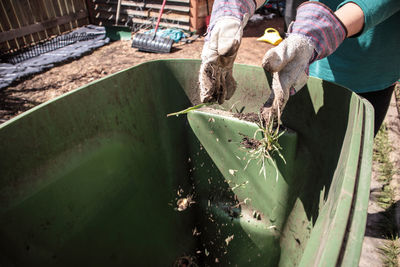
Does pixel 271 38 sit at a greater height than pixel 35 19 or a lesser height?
lesser

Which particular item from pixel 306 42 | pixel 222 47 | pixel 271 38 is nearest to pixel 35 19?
pixel 271 38

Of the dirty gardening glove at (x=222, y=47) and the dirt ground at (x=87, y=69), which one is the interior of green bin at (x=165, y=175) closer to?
the dirty gardening glove at (x=222, y=47)

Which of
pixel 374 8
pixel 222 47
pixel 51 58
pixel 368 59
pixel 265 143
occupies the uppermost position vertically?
pixel 374 8

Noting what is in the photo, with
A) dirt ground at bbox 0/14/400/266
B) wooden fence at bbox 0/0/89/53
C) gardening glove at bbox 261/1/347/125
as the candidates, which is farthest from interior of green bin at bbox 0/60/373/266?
wooden fence at bbox 0/0/89/53

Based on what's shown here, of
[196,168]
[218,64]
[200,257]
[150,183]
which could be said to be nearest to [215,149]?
[196,168]

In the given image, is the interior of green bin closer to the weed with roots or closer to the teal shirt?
the weed with roots

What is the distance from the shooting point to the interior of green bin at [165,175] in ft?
3.67

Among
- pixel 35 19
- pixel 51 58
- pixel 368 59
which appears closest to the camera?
pixel 368 59

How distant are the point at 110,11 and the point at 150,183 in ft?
20.0

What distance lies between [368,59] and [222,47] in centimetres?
81

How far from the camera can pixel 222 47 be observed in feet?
3.39

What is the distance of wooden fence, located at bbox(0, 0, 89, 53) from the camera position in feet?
17.0

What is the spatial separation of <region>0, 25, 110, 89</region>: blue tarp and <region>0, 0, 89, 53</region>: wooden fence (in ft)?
1.39

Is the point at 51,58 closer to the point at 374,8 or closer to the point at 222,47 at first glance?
the point at 222,47
